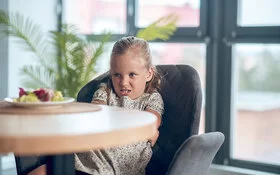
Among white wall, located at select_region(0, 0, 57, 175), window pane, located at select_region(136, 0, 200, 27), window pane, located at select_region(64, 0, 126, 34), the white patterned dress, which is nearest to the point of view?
the white patterned dress

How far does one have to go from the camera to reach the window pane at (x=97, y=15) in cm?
374

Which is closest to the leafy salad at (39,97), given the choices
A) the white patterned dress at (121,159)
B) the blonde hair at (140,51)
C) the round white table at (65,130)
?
the round white table at (65,130)

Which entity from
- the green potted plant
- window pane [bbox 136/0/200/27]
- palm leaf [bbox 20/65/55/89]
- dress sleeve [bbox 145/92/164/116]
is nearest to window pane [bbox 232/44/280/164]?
window pane [bbox 136/0/200/27]

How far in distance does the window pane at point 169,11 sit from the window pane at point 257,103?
410 mm

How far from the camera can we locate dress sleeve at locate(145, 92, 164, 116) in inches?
79.4

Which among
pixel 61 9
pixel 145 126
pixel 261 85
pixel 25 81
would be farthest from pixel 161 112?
pixel 61 9

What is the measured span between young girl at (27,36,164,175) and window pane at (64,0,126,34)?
1619 millimetres

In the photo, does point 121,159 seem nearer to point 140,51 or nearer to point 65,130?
point 140,51

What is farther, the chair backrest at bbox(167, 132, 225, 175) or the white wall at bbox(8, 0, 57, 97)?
the white wall at bbox(8, 0, 57, 97)

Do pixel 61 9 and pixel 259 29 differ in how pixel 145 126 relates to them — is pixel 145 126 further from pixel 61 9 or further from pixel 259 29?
pixel 61 9

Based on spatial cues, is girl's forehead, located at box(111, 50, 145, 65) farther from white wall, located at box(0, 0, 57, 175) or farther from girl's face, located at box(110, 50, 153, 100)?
white wall, located at box(0, 0, 57, 175)

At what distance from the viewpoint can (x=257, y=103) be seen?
9.89 feet

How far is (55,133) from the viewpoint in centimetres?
119

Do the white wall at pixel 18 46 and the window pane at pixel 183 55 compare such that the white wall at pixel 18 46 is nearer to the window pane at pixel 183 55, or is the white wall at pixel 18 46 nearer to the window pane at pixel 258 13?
the window pane at pixel 183 55
